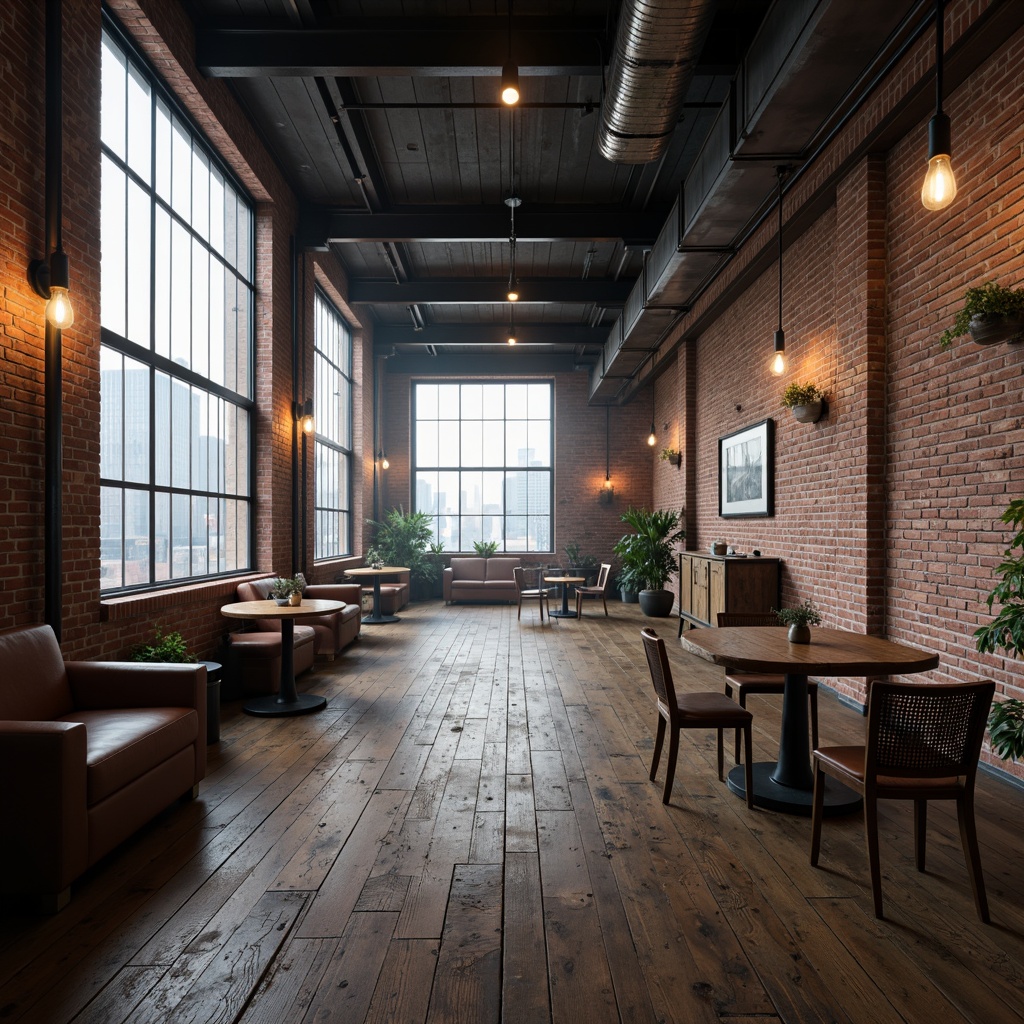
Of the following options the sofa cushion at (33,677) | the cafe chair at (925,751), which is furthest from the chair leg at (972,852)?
the sofa cushion at (33,677)

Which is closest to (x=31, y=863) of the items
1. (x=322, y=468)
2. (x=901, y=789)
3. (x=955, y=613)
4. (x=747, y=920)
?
(x=747, y=920)

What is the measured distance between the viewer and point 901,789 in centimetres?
234

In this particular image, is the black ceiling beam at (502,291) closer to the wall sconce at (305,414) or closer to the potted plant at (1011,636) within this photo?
the wall sconce at (305,414)

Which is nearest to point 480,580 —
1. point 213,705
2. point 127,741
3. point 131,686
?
point 213,705

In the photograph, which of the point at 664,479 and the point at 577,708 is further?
the point at 664,479

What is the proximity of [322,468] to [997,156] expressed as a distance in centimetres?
797

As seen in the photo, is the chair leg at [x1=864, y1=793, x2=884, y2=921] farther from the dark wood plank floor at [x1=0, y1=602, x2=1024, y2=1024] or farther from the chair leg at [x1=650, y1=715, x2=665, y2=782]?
the chair leg at [x1=650, y1=715, x2=665, y2=782]

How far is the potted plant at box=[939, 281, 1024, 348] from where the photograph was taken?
322cm

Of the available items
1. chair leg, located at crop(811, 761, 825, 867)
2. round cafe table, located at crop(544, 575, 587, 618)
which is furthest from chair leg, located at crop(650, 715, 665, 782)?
round cafe table, located at crop(544, 575, 587, 618)

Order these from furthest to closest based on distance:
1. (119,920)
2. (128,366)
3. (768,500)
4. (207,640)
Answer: (768,500), (207,640), (128,366), (119,920)

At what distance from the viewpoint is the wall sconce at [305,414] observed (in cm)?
754

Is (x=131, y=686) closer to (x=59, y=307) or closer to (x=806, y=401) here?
(x=59, y=307)

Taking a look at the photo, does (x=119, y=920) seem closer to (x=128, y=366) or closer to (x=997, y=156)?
(x=128, y=366)

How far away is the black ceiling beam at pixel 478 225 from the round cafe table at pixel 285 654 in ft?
14.5
